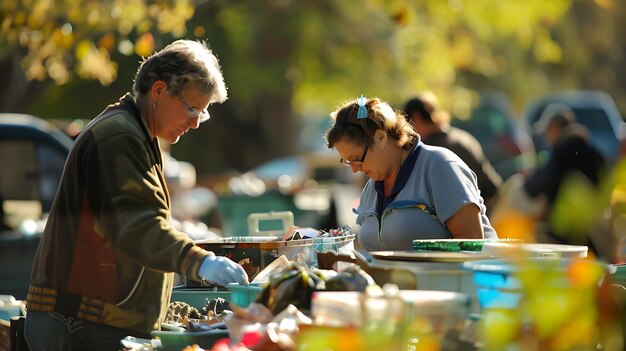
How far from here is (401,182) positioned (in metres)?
4.68

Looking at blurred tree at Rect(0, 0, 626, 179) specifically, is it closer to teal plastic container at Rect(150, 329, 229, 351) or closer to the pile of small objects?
the pile of small objects

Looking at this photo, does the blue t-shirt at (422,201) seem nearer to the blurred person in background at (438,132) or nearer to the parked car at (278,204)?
the blurred person in background at (438,132)

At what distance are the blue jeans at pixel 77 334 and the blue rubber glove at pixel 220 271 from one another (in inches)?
15.5

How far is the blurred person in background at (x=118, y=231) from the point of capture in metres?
3.69

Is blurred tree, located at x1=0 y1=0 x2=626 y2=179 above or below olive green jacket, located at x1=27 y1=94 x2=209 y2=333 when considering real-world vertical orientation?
above

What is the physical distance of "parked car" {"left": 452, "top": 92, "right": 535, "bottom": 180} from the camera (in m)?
17.9

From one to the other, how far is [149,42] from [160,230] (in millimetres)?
5042

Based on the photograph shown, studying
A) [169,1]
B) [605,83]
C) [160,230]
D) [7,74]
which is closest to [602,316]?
[160,230]

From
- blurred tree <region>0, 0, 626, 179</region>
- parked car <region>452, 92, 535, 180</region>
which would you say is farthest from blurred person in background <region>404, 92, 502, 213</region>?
parked car <region>452, 92, 535, 180</region>

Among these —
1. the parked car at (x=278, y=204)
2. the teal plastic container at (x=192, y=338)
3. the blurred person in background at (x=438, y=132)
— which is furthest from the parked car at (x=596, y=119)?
the teal plastic container at (x=192, y=338)

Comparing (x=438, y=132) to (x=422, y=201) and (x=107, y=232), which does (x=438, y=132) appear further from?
(x=107, y=232)

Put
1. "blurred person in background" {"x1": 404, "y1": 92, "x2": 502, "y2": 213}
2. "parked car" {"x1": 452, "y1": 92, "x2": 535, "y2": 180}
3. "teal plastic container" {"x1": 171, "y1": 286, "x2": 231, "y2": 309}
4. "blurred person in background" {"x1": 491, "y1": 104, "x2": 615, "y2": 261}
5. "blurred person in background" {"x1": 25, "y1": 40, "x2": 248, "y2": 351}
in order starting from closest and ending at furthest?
"blurred person in background" {"x1": 25, "y1": 40, "x2": 248, "y2": 351} < "teal plastic container" {"x1": 171, "y1": 286, "x2": 231, "y2": 309} < "blurred person in background" {"x1": 404, "y1": 92, "x2": 502, "y2": 213} < "blurred person in background" {"x1": 491, "y1": 104, "x2": 615, "y2": 261} < "parked car" {"x1": 452, "y1": 92, "x2": 535, "y2": 180}

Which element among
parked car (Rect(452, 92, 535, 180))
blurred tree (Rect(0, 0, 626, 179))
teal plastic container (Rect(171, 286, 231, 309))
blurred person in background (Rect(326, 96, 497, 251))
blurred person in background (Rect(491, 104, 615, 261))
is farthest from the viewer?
parked car (Rect(452, 92, 535, 180))

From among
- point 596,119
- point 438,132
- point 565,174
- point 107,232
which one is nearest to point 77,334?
point 107,232
